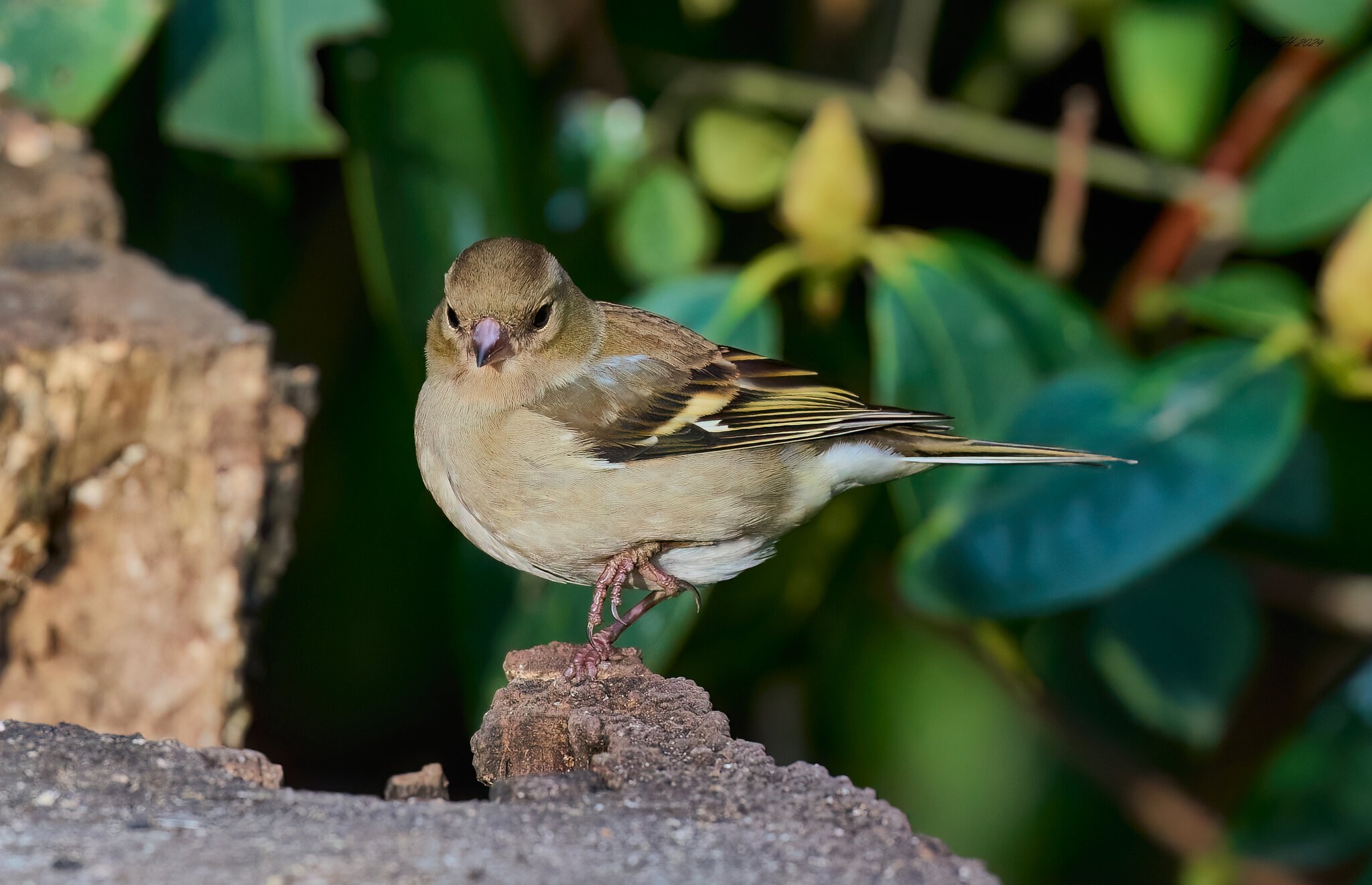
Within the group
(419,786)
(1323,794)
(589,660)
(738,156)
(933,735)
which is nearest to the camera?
(419,786)

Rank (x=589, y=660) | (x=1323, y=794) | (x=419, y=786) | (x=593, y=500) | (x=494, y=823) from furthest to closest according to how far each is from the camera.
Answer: (x=1323, y=794) → (x=593, y=500) → (x=589, y=660) → (x=419, y=786) → (x=494, y=823)

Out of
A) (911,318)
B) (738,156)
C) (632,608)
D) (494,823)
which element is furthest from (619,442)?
(738,156)

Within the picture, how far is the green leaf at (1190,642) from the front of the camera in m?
3.64

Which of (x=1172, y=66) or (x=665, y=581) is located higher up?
(x=1172, y=66)

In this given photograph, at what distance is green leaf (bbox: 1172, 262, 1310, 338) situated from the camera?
10.6 ft

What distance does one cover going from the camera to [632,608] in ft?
10.1

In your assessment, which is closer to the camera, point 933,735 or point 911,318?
point 911,318

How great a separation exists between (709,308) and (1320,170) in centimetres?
149

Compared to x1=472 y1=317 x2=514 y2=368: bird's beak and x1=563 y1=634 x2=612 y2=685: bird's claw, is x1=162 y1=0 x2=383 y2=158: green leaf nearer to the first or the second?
x1=472 y1=317 x2=514 y2=368: bird's beak

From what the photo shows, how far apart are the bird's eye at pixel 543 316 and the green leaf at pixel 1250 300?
1523 millimetres

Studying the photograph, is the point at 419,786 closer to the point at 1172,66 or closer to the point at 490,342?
the point at 490,342

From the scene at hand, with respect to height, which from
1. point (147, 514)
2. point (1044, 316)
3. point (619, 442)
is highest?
point (1044, 316)

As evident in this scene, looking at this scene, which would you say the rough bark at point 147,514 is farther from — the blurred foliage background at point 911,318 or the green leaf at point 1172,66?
the green leaf at point 1172,66

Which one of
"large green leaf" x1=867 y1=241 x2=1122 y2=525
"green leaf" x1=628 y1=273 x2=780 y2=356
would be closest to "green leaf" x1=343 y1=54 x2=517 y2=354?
"green leaf" x1=628 y1=273 x2=780 y2=356
